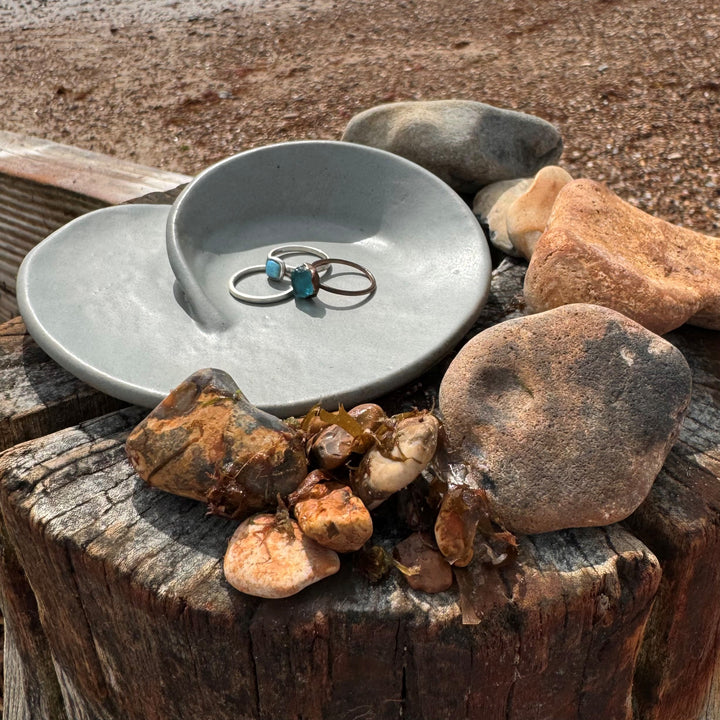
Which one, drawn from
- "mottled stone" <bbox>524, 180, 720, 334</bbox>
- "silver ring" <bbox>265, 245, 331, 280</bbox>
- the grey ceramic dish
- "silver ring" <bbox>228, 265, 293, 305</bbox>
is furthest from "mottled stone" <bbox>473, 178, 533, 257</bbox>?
"silver ring" <bbox>228, 265, 293, 305</bbox>

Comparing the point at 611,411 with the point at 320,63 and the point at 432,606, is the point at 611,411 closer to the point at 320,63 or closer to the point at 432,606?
the point at 432,606

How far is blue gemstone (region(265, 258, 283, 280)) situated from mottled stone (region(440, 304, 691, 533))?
0.69 metres

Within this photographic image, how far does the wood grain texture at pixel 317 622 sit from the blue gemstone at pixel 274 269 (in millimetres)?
670

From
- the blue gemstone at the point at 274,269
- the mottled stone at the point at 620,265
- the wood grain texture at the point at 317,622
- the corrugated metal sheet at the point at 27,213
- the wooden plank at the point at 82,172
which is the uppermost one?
the mottled stone at the point at 620,265

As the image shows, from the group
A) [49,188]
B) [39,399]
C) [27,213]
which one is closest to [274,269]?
[39,399]

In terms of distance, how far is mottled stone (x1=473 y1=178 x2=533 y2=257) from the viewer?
2.17 meters

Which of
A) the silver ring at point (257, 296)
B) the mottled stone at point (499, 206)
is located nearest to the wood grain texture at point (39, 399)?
the silver ring at point (257, 296)

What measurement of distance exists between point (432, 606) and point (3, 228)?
2990mm

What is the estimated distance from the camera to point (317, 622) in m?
1.22

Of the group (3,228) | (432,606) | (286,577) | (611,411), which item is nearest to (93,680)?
(286,577)

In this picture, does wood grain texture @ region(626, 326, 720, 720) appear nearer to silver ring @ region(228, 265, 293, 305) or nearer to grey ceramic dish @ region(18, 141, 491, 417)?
grey ceramic dish @ region(18, 141, 491, 417)

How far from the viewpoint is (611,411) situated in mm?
1324

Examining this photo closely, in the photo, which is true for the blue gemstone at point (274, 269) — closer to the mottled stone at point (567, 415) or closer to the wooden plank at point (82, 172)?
the mottled stone at point (567, 415)

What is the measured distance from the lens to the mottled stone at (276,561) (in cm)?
119
